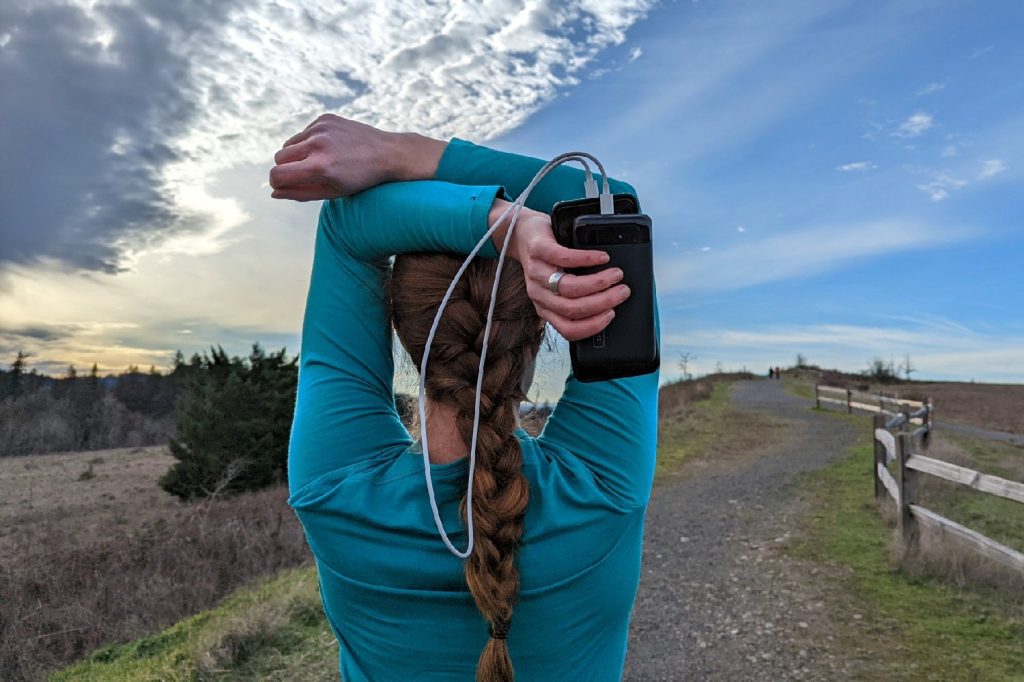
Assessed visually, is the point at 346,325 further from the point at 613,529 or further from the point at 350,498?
the point at 613,529

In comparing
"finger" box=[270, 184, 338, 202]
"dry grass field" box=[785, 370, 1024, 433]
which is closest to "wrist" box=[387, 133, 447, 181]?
"finger" box=[270, 184, 338, 202]

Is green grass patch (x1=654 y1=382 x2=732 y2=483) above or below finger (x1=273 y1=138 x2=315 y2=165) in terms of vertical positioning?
below

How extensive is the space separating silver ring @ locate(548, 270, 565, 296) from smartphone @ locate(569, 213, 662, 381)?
2.8 inches

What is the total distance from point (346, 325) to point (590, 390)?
44 cm

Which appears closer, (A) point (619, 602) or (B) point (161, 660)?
(A) point (619, 602)

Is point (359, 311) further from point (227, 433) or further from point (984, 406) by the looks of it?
point (984, 406)

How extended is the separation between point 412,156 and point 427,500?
22.7 inches

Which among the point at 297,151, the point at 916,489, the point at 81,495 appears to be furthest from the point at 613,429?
the point at 81,495

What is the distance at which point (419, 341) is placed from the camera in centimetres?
107

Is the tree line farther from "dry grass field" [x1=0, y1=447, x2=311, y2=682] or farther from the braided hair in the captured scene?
the braided hair

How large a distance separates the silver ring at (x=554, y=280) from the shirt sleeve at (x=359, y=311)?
0.18 m

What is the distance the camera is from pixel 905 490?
7309 millimetres

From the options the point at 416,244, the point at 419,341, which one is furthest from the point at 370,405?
the point at 416,244

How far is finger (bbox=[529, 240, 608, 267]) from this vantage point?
0.81 m
